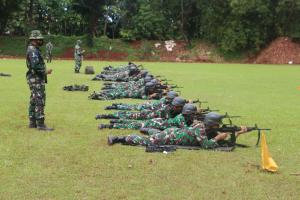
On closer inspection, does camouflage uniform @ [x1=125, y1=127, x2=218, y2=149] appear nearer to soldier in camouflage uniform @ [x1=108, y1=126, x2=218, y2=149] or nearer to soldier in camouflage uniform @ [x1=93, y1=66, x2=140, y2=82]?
soldier in camouflage uniform @ [x1=108, y1=126, x2=218, y2=149]

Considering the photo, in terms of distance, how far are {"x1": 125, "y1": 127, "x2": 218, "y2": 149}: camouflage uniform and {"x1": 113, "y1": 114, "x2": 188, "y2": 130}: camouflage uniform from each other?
0.65 metres

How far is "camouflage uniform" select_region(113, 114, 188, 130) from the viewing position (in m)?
10.6

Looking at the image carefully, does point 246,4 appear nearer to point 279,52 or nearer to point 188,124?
point 279,52

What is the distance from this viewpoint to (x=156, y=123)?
37.4 ft

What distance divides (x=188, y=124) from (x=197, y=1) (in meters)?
54.4

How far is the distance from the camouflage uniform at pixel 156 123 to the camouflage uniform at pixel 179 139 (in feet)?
2.14

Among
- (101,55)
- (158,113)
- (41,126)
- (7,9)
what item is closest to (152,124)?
(158,113)

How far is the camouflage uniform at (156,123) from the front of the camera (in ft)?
34.9

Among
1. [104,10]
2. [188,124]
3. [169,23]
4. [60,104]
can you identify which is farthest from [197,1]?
[188,124]

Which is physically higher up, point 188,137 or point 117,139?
point 188,137

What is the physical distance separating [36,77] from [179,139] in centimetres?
347

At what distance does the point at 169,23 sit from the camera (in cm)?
6481

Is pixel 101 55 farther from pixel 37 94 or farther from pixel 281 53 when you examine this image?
pixel 37 94

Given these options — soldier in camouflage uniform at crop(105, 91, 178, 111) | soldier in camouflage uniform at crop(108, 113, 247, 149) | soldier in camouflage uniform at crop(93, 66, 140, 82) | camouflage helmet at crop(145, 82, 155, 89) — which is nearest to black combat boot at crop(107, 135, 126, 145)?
soldier in camouflage uniform at crop(108, 113, 247, 149)
